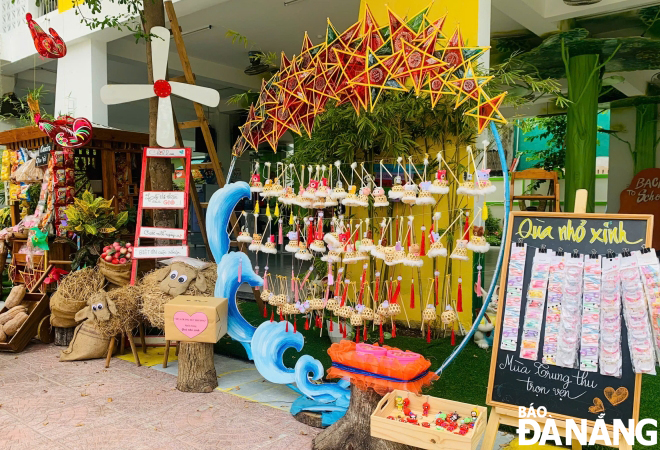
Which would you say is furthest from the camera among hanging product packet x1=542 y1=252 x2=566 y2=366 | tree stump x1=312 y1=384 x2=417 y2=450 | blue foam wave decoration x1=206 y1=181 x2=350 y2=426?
Answer: blue foam wave decoration x1=206 y1=181 x2=350 y2=426

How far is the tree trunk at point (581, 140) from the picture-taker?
6.04 metres

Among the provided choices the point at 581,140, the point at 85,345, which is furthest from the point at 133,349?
the point at 581,140

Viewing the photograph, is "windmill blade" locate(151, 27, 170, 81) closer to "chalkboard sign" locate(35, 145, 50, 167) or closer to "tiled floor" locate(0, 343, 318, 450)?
"chalkboard sign" locate(35, 145, 50, 167)

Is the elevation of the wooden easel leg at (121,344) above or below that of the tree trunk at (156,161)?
below

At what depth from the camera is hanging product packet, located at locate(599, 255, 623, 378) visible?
2121 mm

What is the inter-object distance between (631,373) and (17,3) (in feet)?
31.9

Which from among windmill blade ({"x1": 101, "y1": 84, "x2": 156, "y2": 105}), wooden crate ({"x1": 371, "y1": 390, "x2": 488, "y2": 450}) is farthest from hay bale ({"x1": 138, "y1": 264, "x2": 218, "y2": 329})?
wooden crate ({"x1": 371, "y1": 390, "x2": 488, "y2": 450})

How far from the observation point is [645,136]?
1019 cm

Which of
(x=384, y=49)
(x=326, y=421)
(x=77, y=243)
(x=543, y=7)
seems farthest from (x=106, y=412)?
(x=543, y=7)

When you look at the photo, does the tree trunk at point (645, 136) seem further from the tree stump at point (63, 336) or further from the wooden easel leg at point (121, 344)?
the tree stump at point (63, 336)

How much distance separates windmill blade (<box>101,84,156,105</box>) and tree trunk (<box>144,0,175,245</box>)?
0.21m

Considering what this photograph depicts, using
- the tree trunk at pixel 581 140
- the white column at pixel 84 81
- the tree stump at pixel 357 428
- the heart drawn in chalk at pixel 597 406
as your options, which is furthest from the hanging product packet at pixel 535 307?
the white column at pixel 84 81

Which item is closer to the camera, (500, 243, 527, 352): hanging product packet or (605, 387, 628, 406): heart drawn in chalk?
(605, 387, 628, 406): heart drawn in chalk

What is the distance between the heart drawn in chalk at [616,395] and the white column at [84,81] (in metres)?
6.75
